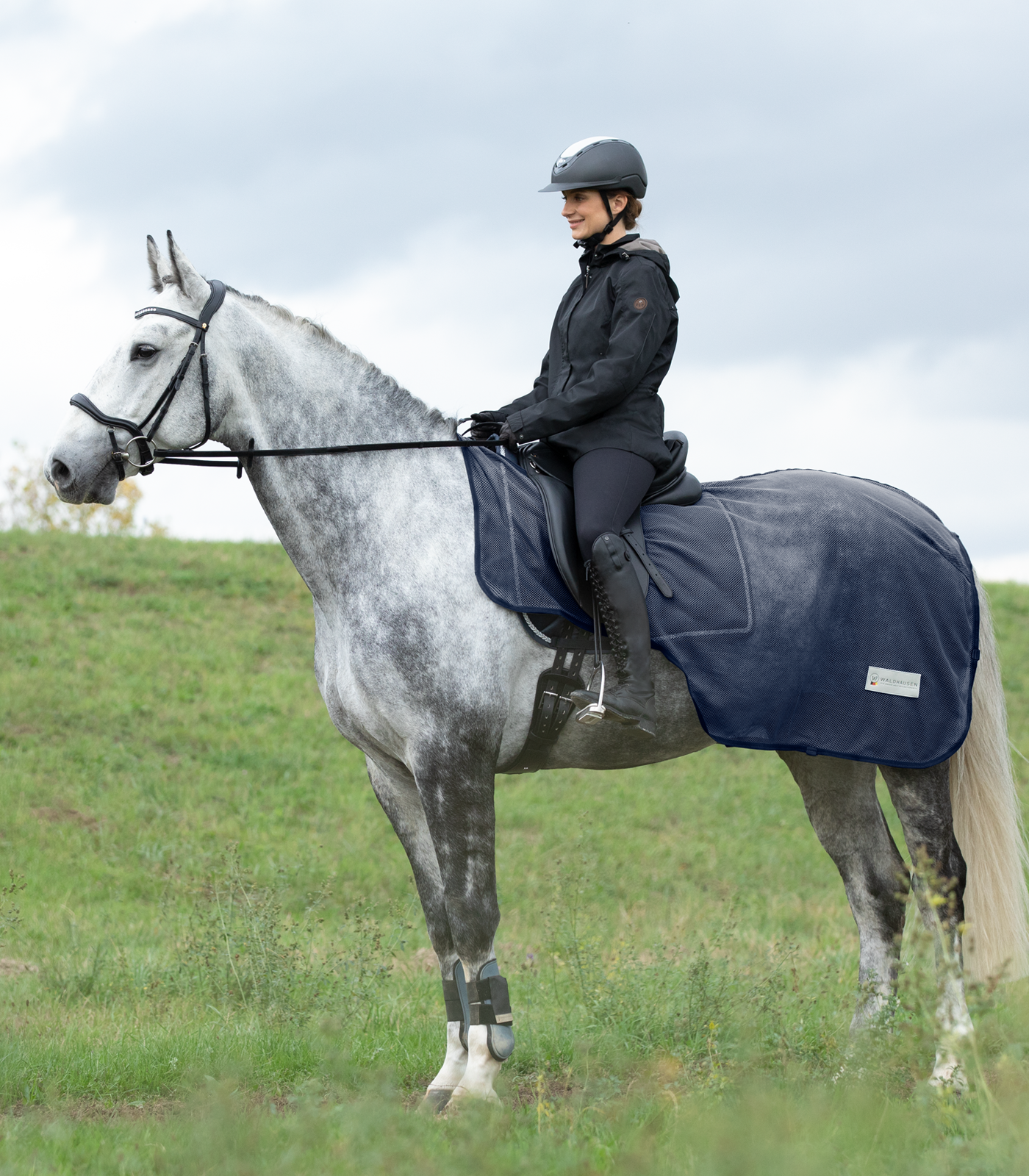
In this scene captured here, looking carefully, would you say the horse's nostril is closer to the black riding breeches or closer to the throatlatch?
the black riding breeches

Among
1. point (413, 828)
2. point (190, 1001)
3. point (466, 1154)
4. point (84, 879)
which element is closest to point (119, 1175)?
point (466, 1154)

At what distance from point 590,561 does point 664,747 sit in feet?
3.43

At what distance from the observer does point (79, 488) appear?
4.53 m

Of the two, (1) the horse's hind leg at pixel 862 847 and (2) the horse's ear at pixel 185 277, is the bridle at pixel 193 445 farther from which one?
(1) the horse's hind leg at pixel 862 847

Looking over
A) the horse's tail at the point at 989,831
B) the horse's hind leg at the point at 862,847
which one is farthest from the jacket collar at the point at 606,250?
the horse's hind leg at the point at 862,847

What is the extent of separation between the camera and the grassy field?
3699mm

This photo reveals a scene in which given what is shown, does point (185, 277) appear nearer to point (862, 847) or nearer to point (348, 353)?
point (348, 353)

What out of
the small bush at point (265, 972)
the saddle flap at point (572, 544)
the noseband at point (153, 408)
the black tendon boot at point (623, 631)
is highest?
the noseband at point (153, 408)

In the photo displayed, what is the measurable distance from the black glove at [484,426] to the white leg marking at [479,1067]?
8.33 ft

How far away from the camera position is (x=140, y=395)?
4.58m

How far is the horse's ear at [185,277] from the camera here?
4633 millimetres

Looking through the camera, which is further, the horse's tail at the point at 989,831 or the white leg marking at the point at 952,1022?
the horse's tail at the point at 989,831

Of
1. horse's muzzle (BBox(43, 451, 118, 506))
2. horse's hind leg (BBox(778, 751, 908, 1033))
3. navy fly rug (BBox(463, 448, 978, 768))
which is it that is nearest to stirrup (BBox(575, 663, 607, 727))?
navy fly rug (BBox(463, 448, 978, 768))

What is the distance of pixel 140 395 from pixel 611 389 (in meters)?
1.93
